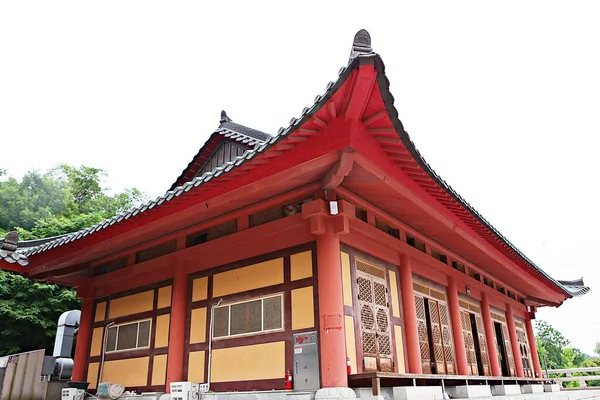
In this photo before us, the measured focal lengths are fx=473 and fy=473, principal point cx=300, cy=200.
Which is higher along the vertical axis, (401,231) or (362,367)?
(401,231)

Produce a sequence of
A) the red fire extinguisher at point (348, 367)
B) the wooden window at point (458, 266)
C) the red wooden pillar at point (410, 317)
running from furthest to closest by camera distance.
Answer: the wooden window at point (458, 266), the red wooden pillar at point (410, 317), the red fire extinguisher at point (348, 367)

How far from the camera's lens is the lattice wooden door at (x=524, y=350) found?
49.4 feet

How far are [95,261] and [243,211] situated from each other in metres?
4.85

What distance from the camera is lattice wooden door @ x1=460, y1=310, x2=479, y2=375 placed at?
36.0ft

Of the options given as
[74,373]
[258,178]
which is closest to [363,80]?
[258,178]

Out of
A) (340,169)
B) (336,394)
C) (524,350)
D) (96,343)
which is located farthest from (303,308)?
(524,350)

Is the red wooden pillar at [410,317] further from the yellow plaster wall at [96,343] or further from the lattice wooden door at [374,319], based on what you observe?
the yellow plaster wall at [96,343]

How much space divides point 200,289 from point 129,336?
2.31 meters

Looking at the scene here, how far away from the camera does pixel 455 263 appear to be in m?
11.6

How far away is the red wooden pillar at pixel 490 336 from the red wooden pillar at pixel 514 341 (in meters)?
2.01

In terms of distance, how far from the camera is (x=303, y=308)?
7.22 m

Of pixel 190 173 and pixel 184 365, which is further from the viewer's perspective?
pixel 190 173

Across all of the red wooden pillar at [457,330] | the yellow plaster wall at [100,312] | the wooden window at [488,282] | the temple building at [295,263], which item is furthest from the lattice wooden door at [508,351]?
the yellow plaster wall at [100,312]

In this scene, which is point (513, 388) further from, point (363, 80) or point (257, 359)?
point (363, 80)
